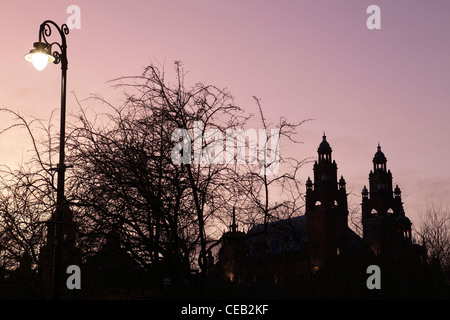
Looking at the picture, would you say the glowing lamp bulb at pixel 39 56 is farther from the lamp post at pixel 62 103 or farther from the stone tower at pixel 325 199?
the stone tower at pixel 325 199

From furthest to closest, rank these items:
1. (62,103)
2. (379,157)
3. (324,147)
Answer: (379,157)
(324,147)
(62,103)

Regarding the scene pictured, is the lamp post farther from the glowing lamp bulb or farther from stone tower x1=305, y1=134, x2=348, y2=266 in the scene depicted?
stone tower x1=305, y1=134, x2=348, y2=266

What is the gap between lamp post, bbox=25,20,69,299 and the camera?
10.0 metres

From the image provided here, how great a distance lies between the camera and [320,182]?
9181 centimetres

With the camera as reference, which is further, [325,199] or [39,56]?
[325,199]

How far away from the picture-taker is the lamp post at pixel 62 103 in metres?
10.0

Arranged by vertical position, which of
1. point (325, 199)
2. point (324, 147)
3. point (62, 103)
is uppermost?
point (324, 147)

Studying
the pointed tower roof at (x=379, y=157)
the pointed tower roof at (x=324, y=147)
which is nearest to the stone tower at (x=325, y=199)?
the pointed tower roof at (x=324, y=147)

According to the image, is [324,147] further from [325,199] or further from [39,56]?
[39,56]

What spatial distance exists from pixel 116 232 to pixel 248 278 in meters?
7.35

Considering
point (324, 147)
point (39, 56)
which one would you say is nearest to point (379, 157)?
point (324, 147)

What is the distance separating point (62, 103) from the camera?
11.0 m

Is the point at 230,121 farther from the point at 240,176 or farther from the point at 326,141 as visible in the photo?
the point at 326,141
